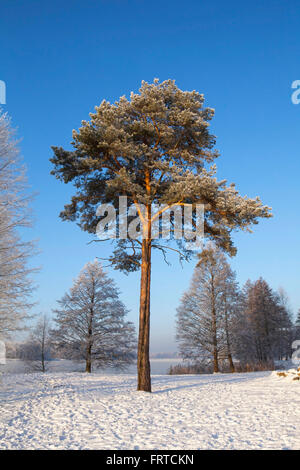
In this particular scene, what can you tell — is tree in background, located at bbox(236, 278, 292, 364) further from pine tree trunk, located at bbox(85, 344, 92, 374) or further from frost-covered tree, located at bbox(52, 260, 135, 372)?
pine tree trunk, located at bbox(85, 344, 92, 374)

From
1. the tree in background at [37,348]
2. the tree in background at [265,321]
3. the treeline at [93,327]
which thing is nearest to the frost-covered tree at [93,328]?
the treeline at [93,327]

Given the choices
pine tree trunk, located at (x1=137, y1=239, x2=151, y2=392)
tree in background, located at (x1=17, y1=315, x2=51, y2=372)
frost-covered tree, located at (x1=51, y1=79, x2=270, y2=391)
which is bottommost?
tree in background, located at (x1=17, y1=315, x2=51, y2=372)

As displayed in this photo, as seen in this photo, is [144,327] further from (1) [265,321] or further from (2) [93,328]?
(1) [265,321]

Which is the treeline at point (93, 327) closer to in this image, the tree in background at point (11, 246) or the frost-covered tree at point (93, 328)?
the frost-covered tree at point (93, 328)

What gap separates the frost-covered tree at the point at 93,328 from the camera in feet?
69.2

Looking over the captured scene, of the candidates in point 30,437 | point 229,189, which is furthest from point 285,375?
point 30,437

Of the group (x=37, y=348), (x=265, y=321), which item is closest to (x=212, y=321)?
(x=265, y=321)

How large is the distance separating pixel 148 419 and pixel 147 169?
8540 mm

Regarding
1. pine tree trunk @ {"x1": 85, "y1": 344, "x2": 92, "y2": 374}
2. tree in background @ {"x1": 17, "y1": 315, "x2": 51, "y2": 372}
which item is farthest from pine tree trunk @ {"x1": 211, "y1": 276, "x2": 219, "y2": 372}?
tree in background @ {"x1": 17, "y1": 315, "x2": 51, "y2": 372}

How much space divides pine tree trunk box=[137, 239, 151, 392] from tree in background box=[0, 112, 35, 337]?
387 cm

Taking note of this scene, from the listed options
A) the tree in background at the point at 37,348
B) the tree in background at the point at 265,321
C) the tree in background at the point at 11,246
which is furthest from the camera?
the tree in background at the point at 265,321

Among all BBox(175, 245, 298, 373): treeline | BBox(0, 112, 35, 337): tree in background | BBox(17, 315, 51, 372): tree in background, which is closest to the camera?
BBox(0, 112, 35, 337): tree in background

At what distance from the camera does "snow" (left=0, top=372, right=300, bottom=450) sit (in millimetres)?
5172

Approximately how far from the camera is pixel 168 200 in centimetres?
1082
